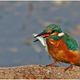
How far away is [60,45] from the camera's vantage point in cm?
411

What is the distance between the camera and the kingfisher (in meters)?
4.06

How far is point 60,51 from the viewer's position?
4113 millimetres

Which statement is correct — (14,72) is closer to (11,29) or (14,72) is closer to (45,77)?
(45,77)

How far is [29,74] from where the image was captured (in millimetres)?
4250

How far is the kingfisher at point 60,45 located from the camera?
4059mm

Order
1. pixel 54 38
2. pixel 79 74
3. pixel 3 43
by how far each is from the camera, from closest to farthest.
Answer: pixel 54 38 < pixel 79 74 < pixel 3 43

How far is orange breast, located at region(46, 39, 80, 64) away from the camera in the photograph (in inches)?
161

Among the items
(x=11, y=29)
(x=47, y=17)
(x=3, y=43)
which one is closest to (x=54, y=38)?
(x=3, y=43)

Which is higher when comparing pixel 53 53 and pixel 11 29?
pixel 53 53

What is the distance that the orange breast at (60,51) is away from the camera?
409 centimetres

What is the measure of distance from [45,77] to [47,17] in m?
4.03

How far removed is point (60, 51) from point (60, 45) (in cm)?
5

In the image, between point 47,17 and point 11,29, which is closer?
point 11,29

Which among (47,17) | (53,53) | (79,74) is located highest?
(53,53)
